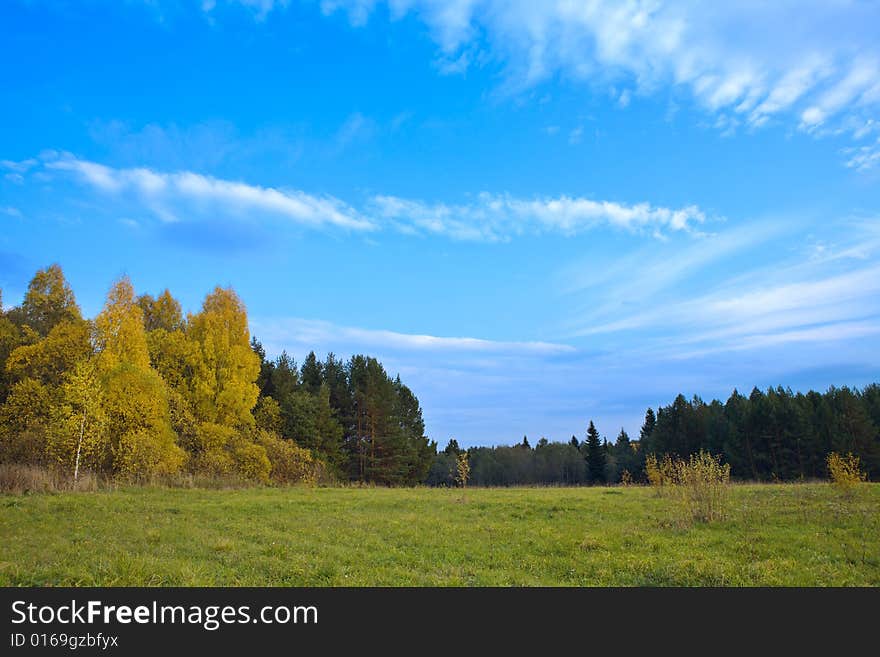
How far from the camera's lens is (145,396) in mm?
29672

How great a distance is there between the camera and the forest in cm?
2791

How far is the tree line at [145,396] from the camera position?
26.9 metres

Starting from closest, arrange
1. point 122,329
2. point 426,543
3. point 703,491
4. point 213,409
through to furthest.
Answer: point 426,543 → point 703,491 → point 122,329 → point 213,409

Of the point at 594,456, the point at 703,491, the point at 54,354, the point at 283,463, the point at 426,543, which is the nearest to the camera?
the point at 426,543

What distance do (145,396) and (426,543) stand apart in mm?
23186

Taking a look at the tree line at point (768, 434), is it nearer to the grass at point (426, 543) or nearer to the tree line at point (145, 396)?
the tree line at point (145, 396)

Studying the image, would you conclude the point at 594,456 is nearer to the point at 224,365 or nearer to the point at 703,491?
A: the point at 224,365

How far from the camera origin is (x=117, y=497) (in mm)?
20500

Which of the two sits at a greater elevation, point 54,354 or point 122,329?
point 122,329

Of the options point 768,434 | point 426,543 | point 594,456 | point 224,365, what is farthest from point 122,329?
point 594,456

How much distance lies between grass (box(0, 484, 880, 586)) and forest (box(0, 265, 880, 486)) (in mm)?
8212
